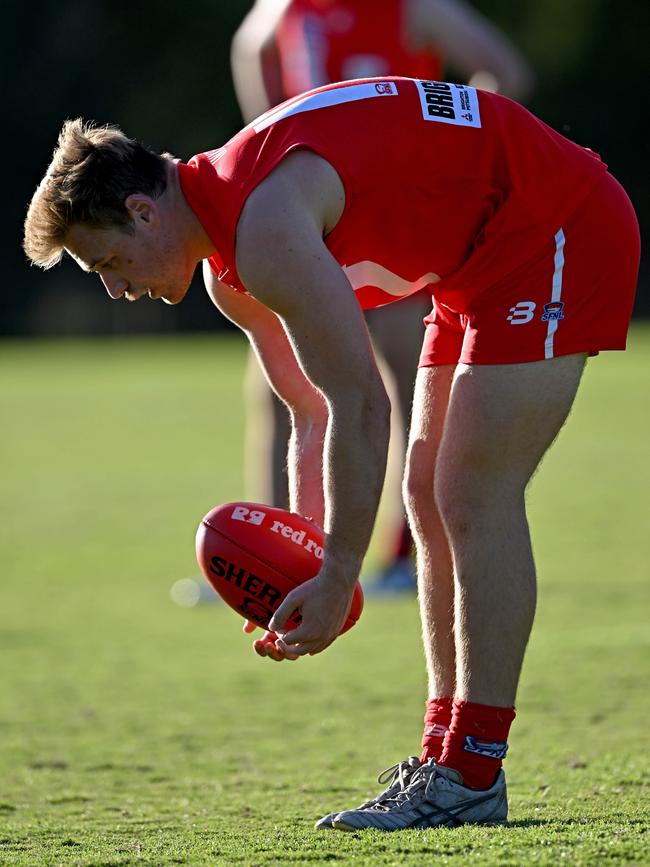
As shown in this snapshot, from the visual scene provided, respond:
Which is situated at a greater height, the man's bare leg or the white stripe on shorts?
the white stripe on shorts

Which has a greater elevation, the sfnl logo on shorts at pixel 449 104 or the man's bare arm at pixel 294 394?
the sfnl logo on shorts at pixel 449 104

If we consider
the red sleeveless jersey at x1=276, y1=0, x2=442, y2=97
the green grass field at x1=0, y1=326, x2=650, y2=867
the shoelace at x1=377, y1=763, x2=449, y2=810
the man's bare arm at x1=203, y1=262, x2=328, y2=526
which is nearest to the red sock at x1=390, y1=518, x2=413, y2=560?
the green grass field at x1=0, y1=326, x2=650, y2=867

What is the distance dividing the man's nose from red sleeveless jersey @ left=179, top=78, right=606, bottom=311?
22 cm

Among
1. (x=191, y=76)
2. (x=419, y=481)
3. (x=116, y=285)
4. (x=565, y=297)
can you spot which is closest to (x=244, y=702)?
(x=419, y=481)

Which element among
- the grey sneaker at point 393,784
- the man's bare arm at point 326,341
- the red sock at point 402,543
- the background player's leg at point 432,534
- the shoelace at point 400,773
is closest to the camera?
the man's bare arm at point 326,341

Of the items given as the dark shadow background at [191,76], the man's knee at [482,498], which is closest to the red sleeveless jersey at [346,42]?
the man's knee at [482,498]

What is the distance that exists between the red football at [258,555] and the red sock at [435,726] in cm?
30

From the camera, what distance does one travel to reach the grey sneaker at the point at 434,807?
3.40 meters

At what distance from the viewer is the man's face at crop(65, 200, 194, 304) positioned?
3.29m

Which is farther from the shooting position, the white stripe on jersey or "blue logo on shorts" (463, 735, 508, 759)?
"blue logo on shorts" (463, 735, 508, 759)

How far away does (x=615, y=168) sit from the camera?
1537 inches

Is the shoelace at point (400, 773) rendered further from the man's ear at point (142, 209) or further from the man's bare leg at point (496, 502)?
the man's ear at point (142, 209)

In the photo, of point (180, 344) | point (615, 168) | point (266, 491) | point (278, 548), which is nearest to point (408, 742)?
point (278, 548)

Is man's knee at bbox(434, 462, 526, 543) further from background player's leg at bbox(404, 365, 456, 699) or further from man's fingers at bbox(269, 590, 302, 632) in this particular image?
man's fingers at bbox(269, 590, 302, 632)
